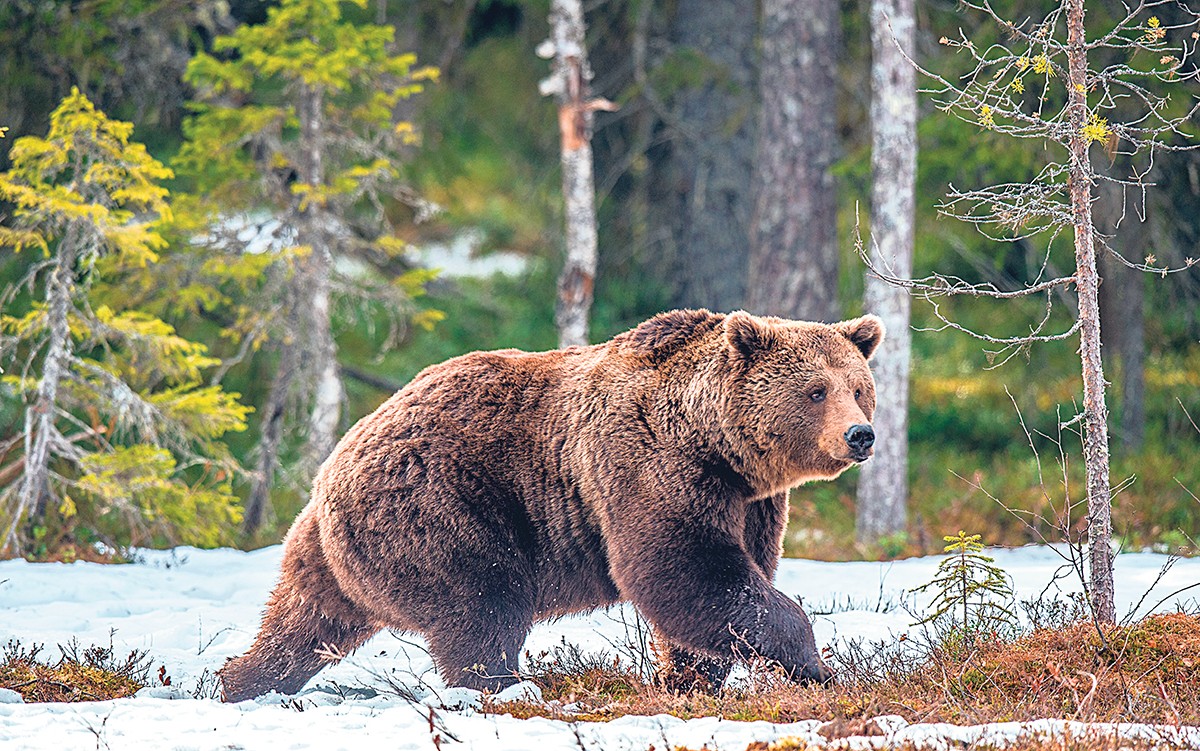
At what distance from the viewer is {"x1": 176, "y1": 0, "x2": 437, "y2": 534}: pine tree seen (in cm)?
1059

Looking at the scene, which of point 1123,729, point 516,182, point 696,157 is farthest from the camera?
point 516,182

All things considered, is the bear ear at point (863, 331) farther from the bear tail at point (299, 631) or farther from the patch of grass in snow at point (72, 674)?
the patch of grass in snow at point (72, 674)

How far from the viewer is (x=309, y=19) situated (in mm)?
10797

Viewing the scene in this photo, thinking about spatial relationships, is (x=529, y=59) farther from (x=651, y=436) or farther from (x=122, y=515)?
(x=651, y=436)

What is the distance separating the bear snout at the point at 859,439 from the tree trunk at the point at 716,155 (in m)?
9.29

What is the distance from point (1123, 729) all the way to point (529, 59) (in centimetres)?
1332

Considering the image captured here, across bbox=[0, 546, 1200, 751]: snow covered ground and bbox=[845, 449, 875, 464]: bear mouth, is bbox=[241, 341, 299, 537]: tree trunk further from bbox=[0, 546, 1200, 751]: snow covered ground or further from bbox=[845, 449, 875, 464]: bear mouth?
bbox=[845, 449, 875, 464]: bear mouth

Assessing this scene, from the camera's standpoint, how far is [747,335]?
6078 mm

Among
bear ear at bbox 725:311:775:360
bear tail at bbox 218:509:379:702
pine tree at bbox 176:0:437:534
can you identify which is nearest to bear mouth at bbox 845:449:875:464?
bear ear at bbox 725:311:775:360

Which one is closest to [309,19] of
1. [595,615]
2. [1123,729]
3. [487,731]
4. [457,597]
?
[595,615]

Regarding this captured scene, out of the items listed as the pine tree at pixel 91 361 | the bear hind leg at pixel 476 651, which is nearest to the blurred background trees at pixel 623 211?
the pine tree at pixel 91 361

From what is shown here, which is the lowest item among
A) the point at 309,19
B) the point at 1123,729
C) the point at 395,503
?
the point at 1123,729

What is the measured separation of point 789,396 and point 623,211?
11.0m

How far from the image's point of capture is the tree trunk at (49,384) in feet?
29.7
